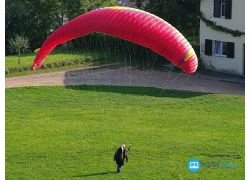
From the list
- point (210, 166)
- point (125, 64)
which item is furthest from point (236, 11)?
point (210, 166)

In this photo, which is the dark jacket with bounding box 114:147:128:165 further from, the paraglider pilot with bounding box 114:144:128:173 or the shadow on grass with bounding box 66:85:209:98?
the shadow on grass with bounding box 66:85:209:98

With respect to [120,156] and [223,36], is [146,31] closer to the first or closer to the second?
[120,156]

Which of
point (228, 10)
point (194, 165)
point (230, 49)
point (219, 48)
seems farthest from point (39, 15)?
point (194, 165)

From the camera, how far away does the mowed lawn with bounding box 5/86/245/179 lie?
1877cm

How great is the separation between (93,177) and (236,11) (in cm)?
1868

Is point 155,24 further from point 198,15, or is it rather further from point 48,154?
point 198,15

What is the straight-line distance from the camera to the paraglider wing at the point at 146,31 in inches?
630

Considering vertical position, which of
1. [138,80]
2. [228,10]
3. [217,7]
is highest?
[217,7]

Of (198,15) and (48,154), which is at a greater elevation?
(198,15)

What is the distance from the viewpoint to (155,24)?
53.1ft

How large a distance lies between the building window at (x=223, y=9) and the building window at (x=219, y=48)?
1559mm

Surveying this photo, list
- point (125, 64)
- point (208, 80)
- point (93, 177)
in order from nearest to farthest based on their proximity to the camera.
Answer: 1. point (93, 177)
2. point (208, 80)
3. point (125, 64)

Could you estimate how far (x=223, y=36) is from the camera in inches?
1363

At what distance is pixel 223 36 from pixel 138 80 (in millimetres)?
6204
